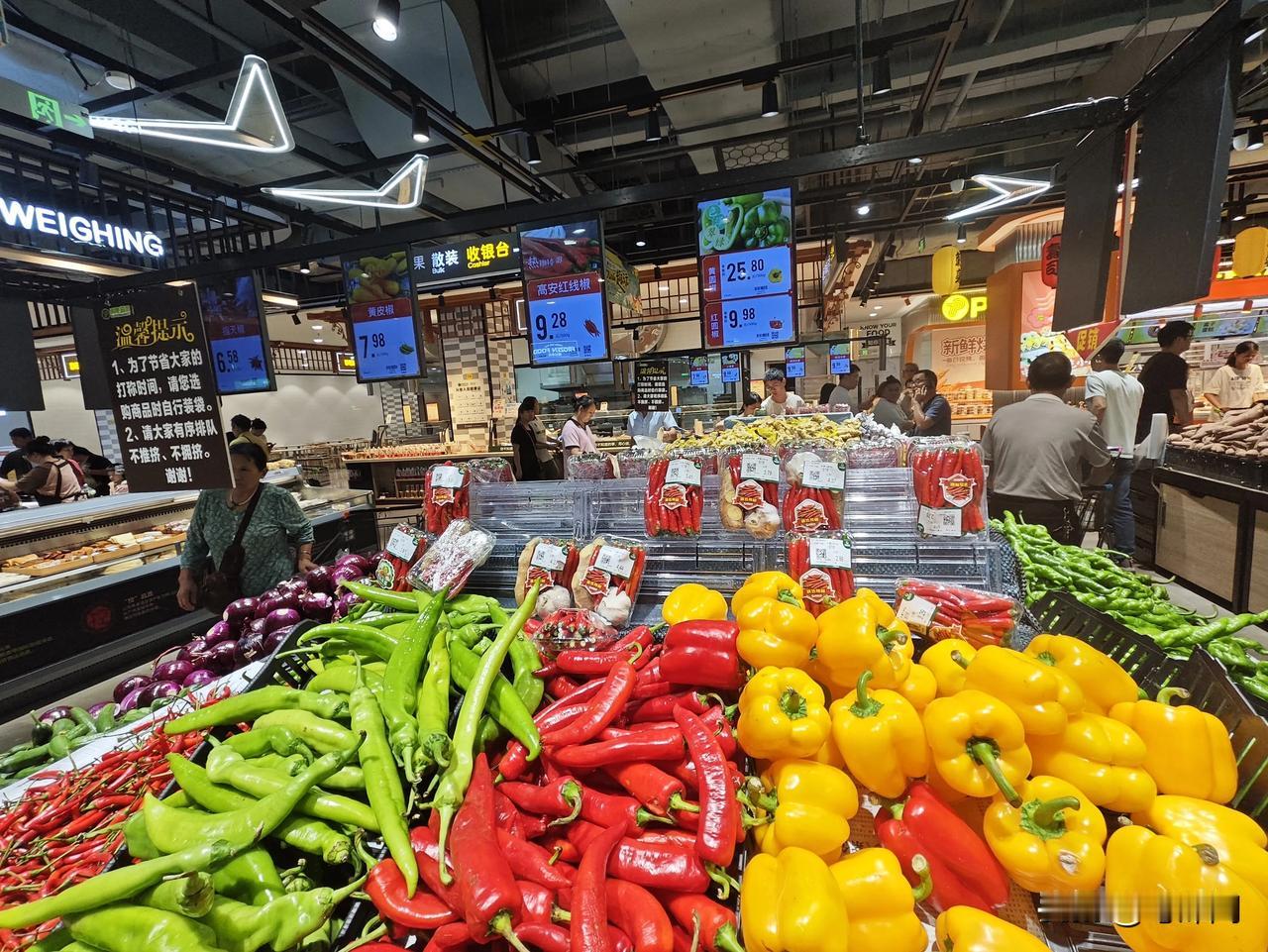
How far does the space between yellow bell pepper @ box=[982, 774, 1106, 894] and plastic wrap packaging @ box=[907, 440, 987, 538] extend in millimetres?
1292

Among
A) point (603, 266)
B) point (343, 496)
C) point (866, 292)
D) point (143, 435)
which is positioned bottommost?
point (343, 496)

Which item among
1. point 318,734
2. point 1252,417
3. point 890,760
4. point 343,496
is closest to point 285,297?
point 343,496

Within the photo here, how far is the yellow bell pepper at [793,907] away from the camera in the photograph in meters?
0.90

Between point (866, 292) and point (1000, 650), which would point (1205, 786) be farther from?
point (866, 292)

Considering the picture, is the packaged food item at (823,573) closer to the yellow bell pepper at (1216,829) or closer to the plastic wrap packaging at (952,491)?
the plastic wrap packaging at (952,491)

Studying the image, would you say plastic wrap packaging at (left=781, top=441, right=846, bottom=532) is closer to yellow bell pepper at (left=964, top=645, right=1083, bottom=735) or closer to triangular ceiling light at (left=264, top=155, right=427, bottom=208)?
yellow bell pepper at (left=964, top=645, right=1083, bottom=735)

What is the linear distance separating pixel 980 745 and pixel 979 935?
0.31 meters

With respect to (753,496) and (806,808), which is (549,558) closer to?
(753,496)

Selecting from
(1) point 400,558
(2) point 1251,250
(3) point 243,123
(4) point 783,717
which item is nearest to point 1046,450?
(4) point 783,717

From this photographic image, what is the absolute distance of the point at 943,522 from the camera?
2.19m

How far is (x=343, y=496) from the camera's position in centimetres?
705

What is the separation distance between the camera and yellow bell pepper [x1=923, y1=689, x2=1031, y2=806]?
1059mm

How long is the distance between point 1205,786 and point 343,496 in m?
7.80

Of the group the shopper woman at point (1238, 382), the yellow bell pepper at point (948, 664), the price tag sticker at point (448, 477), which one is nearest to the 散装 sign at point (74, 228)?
the price tag sticker at point (448, 477)
